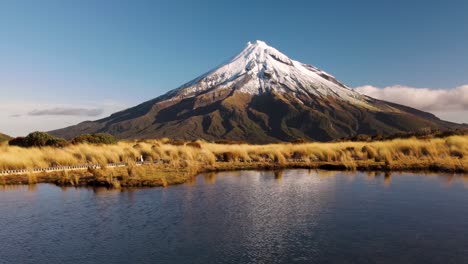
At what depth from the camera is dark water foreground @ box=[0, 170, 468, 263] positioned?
42.6 feet

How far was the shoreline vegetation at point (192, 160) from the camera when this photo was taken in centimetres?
2856

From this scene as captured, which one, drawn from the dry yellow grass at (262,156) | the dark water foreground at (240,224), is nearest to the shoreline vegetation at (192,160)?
the dry yellow grass at (262,156)

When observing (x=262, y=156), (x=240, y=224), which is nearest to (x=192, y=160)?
(x=262, y=156)

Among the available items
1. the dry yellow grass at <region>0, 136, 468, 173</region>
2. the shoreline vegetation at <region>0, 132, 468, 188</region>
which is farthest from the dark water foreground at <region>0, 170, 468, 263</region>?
the dry yellow grass at <region>0, 136, 468, 173</region>

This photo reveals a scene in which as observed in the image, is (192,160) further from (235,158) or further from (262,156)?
(262,156)

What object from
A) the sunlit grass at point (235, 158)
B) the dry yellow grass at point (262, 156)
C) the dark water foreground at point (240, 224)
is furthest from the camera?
the dry yellow grass at point (262, 156)

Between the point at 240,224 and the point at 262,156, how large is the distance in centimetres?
2842

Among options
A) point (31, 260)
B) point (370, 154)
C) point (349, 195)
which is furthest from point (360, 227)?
point (370, 154)

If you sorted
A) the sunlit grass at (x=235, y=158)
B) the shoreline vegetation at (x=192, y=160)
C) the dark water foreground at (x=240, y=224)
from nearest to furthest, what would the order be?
the dark water foreground at (x=240, y=224) < the shoreline vegetation at (x=192, y=160) < the sunlit grass at (x=235, y=158)

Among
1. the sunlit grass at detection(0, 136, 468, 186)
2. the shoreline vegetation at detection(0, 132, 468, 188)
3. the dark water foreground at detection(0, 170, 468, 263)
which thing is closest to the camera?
the dark water foreground at detection(0, 170, 468, 263)

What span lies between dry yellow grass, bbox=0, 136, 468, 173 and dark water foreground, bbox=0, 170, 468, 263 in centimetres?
805

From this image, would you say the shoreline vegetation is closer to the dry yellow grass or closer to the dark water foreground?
the dry yellow grass

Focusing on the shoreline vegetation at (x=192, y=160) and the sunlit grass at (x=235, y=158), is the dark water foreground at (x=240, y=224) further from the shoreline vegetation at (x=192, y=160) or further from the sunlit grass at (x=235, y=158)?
the sunlit grass at (x=235, y=158)

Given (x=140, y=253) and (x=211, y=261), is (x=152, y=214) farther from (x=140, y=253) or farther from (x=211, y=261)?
(x=211, y=261)
